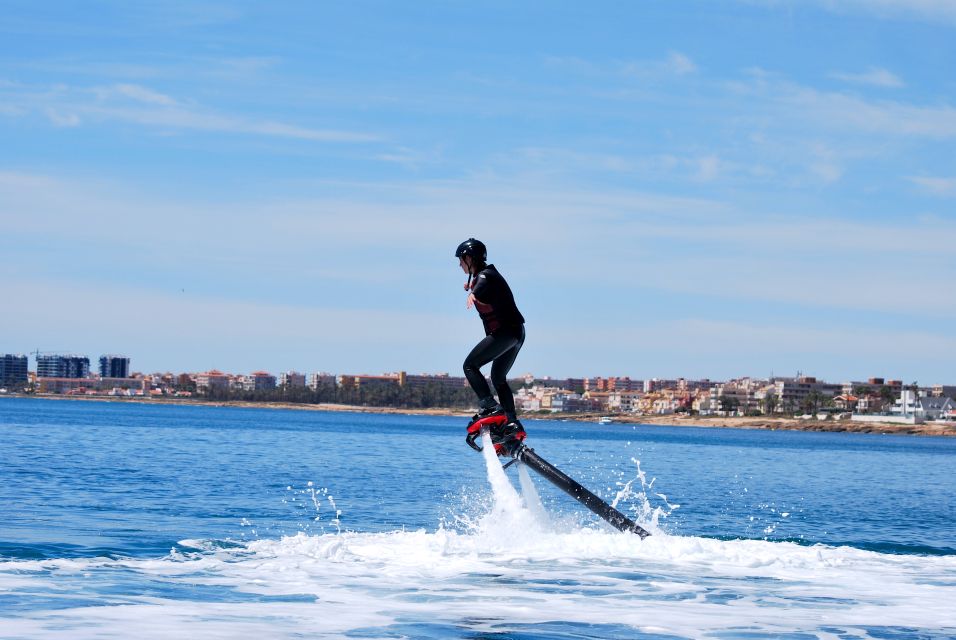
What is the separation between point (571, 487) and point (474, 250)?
12.2 ft

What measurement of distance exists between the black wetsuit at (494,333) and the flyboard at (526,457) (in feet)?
1.12

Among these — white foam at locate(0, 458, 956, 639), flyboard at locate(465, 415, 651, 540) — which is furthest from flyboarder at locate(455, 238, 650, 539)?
white foam at locate(0, 458, 956, 639)

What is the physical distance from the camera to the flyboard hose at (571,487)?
15680 millimetres

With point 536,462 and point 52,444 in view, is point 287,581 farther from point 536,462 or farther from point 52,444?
point 52,444

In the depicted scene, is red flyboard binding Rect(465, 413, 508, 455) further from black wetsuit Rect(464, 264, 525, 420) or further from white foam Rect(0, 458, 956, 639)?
white foam Rect(0, 458, 956, 639)

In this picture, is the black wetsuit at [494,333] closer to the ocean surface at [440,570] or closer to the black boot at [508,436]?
the black boot at [508,436]

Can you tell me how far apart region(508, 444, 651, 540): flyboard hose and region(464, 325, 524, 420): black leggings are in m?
0.66

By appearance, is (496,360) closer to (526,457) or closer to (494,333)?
(494,333)

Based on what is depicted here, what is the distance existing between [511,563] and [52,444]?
50149 mm

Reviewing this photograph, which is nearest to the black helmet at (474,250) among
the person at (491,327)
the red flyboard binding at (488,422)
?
the person at (491,327)

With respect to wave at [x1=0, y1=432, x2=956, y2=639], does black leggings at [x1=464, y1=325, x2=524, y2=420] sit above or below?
above

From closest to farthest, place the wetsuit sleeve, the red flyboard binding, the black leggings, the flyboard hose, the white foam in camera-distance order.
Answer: the white foam, the wetsuit sleeve, the black leggings, the red flyboard binding, the flyboard hose

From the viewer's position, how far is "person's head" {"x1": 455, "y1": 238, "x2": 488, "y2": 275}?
15008 mm

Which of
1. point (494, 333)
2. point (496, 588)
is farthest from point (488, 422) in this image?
point (496, 588)
